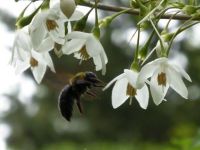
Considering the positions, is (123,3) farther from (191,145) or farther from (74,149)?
(191,145)

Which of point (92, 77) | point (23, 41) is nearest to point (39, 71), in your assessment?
point (23, 41)

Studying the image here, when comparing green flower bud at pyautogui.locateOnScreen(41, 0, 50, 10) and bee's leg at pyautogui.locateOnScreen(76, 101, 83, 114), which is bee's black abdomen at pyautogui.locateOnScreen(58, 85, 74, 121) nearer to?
bee's leg at pyautogui.locateOnScreen(76, 101, 83, 114)

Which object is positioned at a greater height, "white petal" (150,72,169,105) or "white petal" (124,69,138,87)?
"white petal" (124,69,138,87)

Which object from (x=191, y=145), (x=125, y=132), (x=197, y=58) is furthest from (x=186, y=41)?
(x=191, y=145)

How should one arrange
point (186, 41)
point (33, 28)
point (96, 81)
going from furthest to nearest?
1. point (186, 41)
2. point (96, 81)
3. point (33, 28)

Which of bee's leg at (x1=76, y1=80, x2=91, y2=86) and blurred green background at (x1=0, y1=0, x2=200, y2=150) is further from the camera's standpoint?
blurred green background at (x1=0, y1=0, x2=200, y2=150)

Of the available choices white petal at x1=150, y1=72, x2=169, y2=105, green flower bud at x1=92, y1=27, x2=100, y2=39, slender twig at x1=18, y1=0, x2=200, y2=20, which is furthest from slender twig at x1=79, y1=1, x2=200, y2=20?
white petal at x1=150, y1=72, x2=169, y2=105

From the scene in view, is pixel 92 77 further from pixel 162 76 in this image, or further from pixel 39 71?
pixel 162 76
